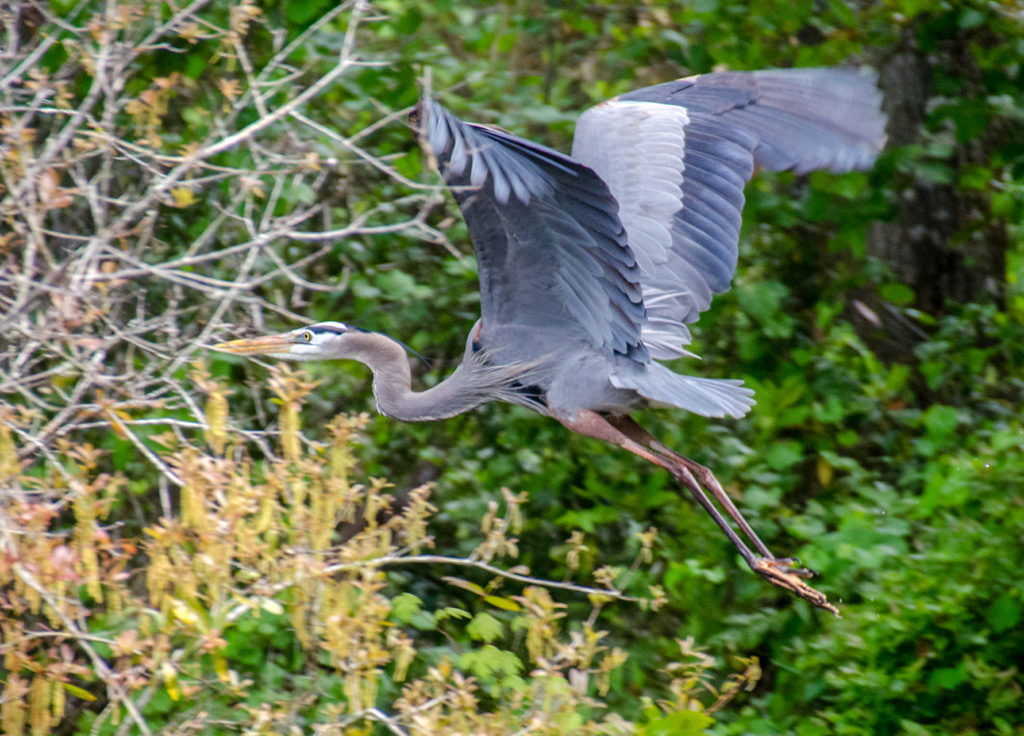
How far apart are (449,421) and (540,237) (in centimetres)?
169

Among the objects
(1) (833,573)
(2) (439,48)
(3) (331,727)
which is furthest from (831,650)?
(2) (439,48)

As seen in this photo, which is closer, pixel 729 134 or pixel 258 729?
pixel 258 729

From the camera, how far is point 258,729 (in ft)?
9.65

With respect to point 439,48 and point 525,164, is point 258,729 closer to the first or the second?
point 525,164

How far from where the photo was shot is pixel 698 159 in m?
4.47

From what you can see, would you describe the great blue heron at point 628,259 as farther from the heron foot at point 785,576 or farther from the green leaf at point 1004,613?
the green leaf at point 1004,613

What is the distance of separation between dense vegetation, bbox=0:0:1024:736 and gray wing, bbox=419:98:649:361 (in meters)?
0.21

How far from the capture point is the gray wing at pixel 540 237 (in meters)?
3.05

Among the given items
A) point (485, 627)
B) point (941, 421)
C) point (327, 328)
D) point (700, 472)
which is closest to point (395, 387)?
point (327, 328)

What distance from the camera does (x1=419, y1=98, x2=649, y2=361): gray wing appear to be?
10.0 feet

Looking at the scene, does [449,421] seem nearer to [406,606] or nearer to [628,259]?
[406,606]

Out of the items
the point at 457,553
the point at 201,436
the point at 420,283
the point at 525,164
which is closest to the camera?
the point at 525,164

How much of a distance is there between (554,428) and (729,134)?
131 cm

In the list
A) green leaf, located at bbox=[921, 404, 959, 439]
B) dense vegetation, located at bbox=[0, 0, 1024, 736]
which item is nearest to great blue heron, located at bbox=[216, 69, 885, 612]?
dense vegetation, located at bbox=[0, 0, 1024, 736]
